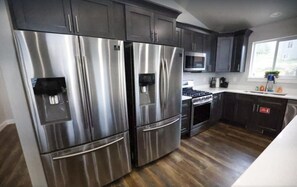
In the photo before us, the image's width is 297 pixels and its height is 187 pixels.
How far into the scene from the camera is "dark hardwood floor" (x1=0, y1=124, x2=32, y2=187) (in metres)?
1.69

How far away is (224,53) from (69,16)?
3.42m

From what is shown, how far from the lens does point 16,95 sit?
1.25 m

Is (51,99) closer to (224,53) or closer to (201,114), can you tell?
(201,114)

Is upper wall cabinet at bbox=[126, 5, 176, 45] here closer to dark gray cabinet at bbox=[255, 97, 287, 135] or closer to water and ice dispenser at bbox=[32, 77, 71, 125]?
water and ice dispenser at bbox=[32, 77, 71, 125]

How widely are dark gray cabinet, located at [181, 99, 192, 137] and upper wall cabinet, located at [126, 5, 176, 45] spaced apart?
113 cm

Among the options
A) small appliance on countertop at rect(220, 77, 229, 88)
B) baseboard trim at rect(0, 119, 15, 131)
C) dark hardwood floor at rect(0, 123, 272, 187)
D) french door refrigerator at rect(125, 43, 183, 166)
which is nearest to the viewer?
french door refrigerator at rect(125, 43, 183, 166)

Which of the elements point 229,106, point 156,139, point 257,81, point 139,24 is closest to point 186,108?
point 156,139

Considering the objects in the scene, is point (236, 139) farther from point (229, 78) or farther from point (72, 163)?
point (72, 163)

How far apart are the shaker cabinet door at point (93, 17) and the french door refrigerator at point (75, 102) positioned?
23 centimetres

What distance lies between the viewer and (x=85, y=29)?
1365mm

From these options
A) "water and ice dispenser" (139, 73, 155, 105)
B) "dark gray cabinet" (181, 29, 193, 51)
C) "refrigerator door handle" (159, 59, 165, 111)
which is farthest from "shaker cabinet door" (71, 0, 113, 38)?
"dark gray cabinet" (181, 29, 193, 51)

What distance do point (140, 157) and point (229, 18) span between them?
3337 mm

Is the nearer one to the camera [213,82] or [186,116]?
[186,116]

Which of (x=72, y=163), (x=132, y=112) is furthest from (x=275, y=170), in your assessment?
(x=72, y=163)
